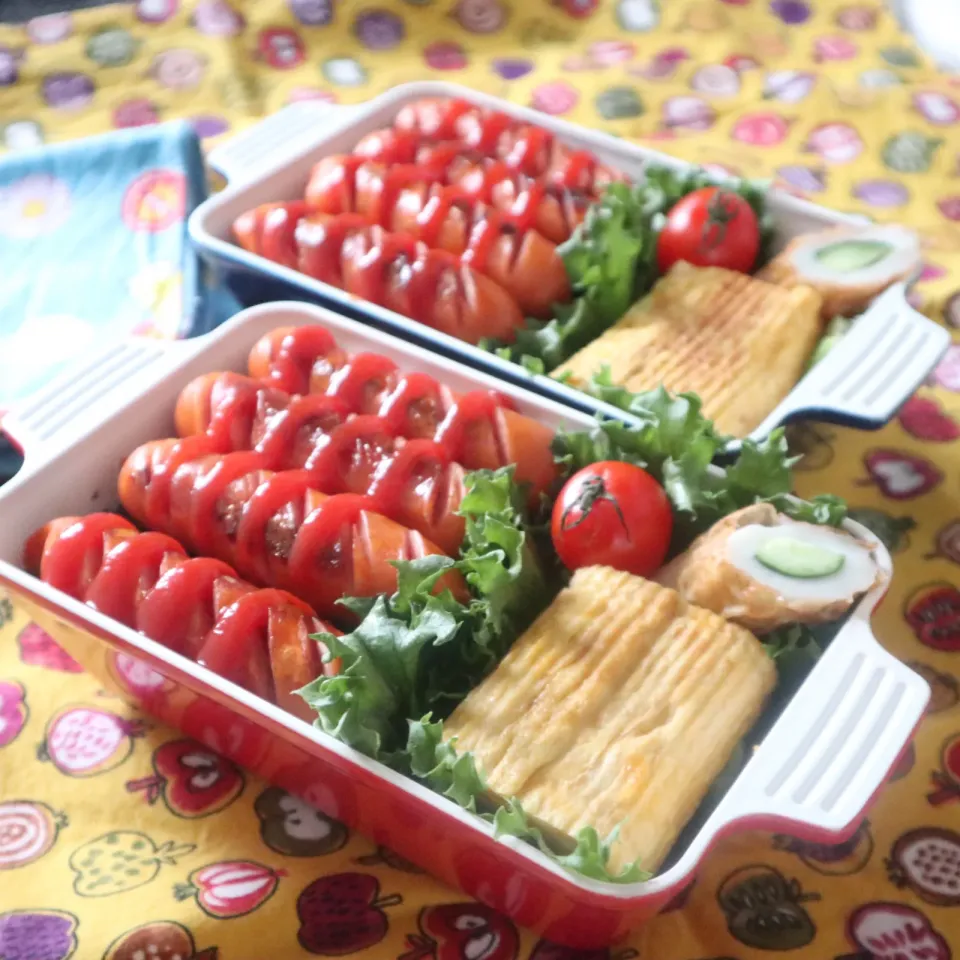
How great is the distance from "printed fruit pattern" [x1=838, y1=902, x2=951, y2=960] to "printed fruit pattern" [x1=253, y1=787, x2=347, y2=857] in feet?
1.61

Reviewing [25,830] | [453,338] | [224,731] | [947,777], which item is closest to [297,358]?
[453,338]

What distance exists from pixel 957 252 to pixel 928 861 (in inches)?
42.1

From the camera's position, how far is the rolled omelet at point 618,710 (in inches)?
40.9

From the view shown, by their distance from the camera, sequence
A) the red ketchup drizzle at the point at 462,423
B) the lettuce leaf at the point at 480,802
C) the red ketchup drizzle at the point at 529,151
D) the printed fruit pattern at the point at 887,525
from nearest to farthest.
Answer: the lettuce leaf at the point at 480,802
the red ketchup drizzle at the point at 462,423
the printed fruit pattern at the point at 887,525
the red ketchup drizzle at the point at 529,151

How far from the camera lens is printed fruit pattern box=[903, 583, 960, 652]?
4.58ft

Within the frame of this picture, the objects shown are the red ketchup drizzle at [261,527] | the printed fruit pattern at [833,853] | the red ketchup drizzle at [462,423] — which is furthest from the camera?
the red ketchup drizzle at [462,423]

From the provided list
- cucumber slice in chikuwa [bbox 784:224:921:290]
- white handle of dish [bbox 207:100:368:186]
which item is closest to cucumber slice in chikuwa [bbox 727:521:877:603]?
cucumber slice in chikuwa [bbox 784:224:921:290]

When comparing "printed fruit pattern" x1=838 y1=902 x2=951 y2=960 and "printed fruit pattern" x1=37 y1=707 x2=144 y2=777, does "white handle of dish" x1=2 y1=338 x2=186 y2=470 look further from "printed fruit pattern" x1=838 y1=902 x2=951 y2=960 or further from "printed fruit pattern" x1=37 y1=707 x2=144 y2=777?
"printed fruit pattern" x1=838 y1=902 x2=951 y2=960

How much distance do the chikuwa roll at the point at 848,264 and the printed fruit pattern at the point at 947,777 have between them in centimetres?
64

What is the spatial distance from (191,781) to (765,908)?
58 centimetres

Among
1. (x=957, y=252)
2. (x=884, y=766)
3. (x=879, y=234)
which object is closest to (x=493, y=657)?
(x=884, y=766)

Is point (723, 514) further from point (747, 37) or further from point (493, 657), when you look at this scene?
point (747, 37)

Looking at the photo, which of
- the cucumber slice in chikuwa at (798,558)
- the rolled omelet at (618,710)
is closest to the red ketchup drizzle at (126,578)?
the rolled omelet at (618,710)

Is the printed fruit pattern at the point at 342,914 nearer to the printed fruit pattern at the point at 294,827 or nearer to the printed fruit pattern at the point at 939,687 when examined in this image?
the printed fruit pattern at the point at 294,827
